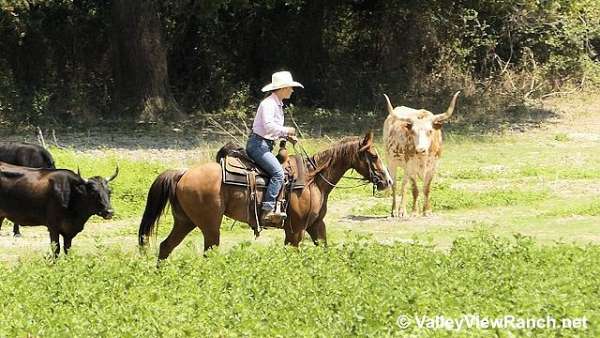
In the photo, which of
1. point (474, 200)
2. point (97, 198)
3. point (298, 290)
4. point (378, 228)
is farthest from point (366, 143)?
point (474, 200)

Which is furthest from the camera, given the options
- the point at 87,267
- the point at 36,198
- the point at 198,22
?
the point at 198,22

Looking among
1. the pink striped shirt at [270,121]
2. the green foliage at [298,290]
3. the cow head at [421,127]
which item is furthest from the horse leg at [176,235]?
the cow head at [421,127]

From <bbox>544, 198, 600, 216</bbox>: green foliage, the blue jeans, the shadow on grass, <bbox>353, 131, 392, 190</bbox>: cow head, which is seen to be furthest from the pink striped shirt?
<bbox>544, 198, 600, 216</bbox>: green foliage

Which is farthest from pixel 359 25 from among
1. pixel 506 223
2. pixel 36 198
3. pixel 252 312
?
pixel 252 312

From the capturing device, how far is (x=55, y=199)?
13430 mm

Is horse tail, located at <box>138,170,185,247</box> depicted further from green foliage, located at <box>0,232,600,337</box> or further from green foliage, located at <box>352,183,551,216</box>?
green foliage, located at <box>352,183,551,216</box>

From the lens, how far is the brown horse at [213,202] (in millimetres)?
12250

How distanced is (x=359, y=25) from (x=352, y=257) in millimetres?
20829

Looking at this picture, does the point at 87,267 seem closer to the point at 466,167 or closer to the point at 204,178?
the point at 204,178

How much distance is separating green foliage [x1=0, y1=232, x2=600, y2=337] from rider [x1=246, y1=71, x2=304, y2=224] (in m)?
1.53

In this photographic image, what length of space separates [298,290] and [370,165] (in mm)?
4029

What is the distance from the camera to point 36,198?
13.5 m

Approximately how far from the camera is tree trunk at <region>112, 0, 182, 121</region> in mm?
26750

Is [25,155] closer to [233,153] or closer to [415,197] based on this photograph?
[233,153]
